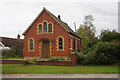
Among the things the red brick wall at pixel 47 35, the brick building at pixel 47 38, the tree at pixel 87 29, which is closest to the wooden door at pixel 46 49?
the brick building at pixel 47 38

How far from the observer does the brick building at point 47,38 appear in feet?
76.3

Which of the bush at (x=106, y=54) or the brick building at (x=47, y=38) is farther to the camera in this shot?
the brick building at (x=47, y=38)

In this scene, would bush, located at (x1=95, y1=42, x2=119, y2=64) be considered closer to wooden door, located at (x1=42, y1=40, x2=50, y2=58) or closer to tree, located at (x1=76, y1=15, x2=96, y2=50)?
wooden door, located at (x1=42, y1=40, x2=50, y2=58)

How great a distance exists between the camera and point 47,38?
24.0m

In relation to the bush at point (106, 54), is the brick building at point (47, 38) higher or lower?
higher

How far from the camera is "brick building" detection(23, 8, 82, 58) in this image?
2327 centimetres

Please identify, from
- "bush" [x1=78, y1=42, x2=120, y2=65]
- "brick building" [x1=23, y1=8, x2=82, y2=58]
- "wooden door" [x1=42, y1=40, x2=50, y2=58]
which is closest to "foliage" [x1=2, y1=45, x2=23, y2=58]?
"brick building" [x1=23, y1=8, x2=82, y2=58]

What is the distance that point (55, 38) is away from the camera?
2370cm

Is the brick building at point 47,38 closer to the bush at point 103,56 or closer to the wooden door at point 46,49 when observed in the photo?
the wooden door at point 46,49

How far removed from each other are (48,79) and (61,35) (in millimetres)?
14003

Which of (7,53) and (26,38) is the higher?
(26,38)

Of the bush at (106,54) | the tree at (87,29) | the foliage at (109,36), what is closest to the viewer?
the bush at (106,54)

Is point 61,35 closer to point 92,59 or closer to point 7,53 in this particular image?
point 92,59

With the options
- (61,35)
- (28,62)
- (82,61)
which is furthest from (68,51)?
(28,62)
